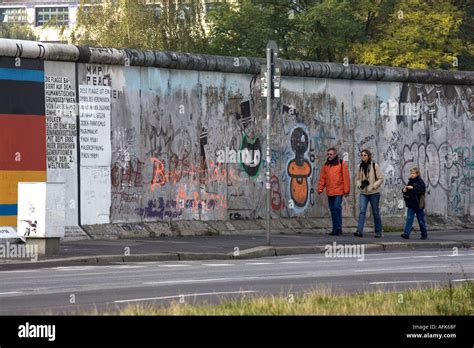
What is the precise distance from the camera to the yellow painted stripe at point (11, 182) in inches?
1042

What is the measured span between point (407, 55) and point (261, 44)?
5566 millimetres

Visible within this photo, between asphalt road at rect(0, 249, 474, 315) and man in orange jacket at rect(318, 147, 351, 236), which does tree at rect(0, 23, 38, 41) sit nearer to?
man in orange jacket at rect(318, 147, 351, 236)

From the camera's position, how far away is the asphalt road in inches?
637

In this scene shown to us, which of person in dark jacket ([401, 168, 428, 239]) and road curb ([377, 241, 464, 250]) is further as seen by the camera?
person in dark jacket ([401, 168, 428, 239])

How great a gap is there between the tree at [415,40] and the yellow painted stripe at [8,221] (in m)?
30.5

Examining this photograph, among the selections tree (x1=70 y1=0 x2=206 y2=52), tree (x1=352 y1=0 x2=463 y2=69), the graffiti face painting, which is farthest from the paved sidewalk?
tree (x1=70 y1=0 x2=206 y2=52)

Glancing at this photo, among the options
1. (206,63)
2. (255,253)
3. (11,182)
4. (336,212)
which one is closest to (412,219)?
(336,212)

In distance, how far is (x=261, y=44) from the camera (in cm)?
5444

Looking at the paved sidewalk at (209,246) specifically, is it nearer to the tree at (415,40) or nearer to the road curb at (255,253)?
the road curb at (255,253)

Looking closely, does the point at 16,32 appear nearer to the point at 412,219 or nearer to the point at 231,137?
the point at 231,137

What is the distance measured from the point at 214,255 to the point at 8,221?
3883 mm

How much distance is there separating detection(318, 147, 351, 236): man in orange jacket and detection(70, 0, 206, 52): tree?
1326 inches

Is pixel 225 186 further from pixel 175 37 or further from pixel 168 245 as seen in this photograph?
pixel 175 37
